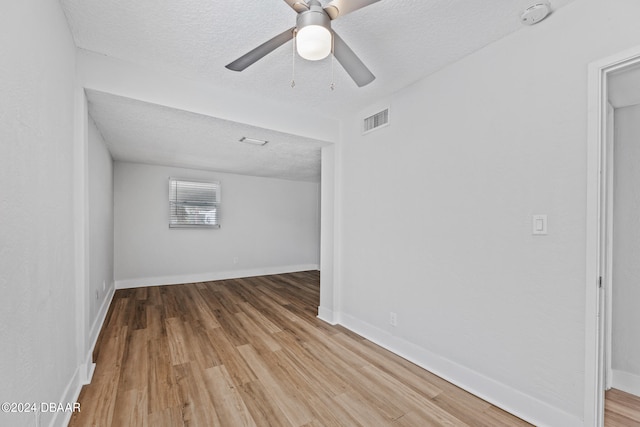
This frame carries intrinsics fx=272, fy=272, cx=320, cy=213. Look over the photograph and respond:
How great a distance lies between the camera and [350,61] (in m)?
1.57

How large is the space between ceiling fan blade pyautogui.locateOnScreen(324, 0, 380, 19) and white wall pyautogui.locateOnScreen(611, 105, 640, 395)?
2221 millimetres

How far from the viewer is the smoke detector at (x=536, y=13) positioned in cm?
155

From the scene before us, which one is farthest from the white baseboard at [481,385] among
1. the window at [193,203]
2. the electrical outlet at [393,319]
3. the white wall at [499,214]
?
the window at [193,203]

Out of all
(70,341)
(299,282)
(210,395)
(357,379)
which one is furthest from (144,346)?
(299,282)

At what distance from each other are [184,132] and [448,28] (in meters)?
2.72

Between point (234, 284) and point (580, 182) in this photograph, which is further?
point (234, 284)

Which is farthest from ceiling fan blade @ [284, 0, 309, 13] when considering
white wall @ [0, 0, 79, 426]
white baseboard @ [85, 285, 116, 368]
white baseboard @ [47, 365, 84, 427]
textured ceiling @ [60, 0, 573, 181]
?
white baseboard @ [85, 285, 116, 368]

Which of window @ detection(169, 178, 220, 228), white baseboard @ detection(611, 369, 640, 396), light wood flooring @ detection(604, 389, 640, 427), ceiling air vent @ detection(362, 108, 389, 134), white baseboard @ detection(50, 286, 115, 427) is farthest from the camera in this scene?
window @ detection(169, 178, 220, 228)

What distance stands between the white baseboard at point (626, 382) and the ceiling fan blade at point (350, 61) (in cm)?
279

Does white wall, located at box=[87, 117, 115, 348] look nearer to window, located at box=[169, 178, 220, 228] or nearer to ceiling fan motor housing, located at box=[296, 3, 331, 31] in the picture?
window, located at box=[169, 178, 220, 228]

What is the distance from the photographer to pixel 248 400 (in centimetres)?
185

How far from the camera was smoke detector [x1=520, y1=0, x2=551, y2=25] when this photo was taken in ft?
5.08

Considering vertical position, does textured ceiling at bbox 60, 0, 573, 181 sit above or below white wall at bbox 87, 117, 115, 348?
above

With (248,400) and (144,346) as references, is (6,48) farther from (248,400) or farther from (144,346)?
(144,346)
